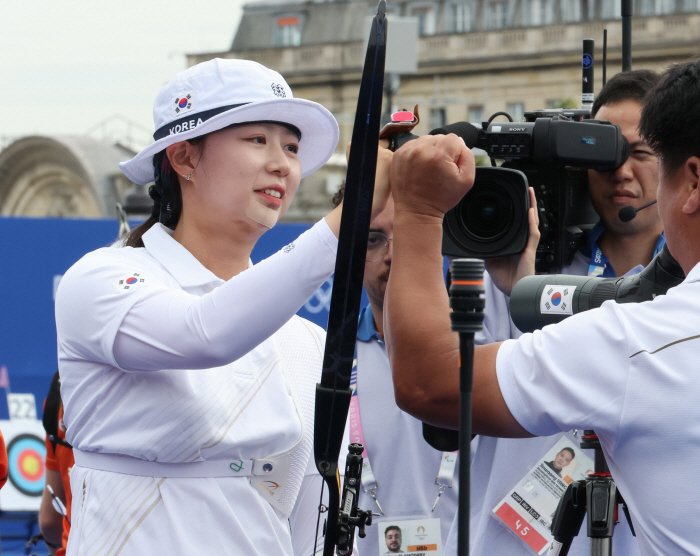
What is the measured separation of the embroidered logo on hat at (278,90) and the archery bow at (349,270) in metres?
0.56

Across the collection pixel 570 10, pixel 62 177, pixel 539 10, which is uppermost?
pixel 539 10

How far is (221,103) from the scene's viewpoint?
1.76 m

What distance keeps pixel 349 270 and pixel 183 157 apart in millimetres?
728

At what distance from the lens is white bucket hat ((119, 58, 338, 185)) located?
1.76 meters

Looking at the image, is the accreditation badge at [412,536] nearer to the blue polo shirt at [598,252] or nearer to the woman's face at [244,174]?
the blue polo shirt at [598,252]

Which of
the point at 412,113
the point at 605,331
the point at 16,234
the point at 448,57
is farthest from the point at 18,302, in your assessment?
the point at 448,57

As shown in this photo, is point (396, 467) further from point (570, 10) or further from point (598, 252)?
point (570, 10)

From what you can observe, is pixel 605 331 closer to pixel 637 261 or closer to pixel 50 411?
pixel 637 261

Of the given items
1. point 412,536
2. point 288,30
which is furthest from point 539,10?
point 412,536

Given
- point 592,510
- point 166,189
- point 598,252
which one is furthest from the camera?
point 598,252

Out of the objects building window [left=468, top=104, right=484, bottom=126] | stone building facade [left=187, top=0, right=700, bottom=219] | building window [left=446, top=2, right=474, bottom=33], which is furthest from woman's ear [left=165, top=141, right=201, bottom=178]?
building window [left=446, top=2, right=474, bottom=33]

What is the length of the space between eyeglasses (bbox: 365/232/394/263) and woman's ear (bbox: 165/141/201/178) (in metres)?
0.69

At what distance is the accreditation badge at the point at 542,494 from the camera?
2.23 m

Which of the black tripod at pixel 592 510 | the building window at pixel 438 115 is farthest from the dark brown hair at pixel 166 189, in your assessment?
the building window at pixel 438 115
